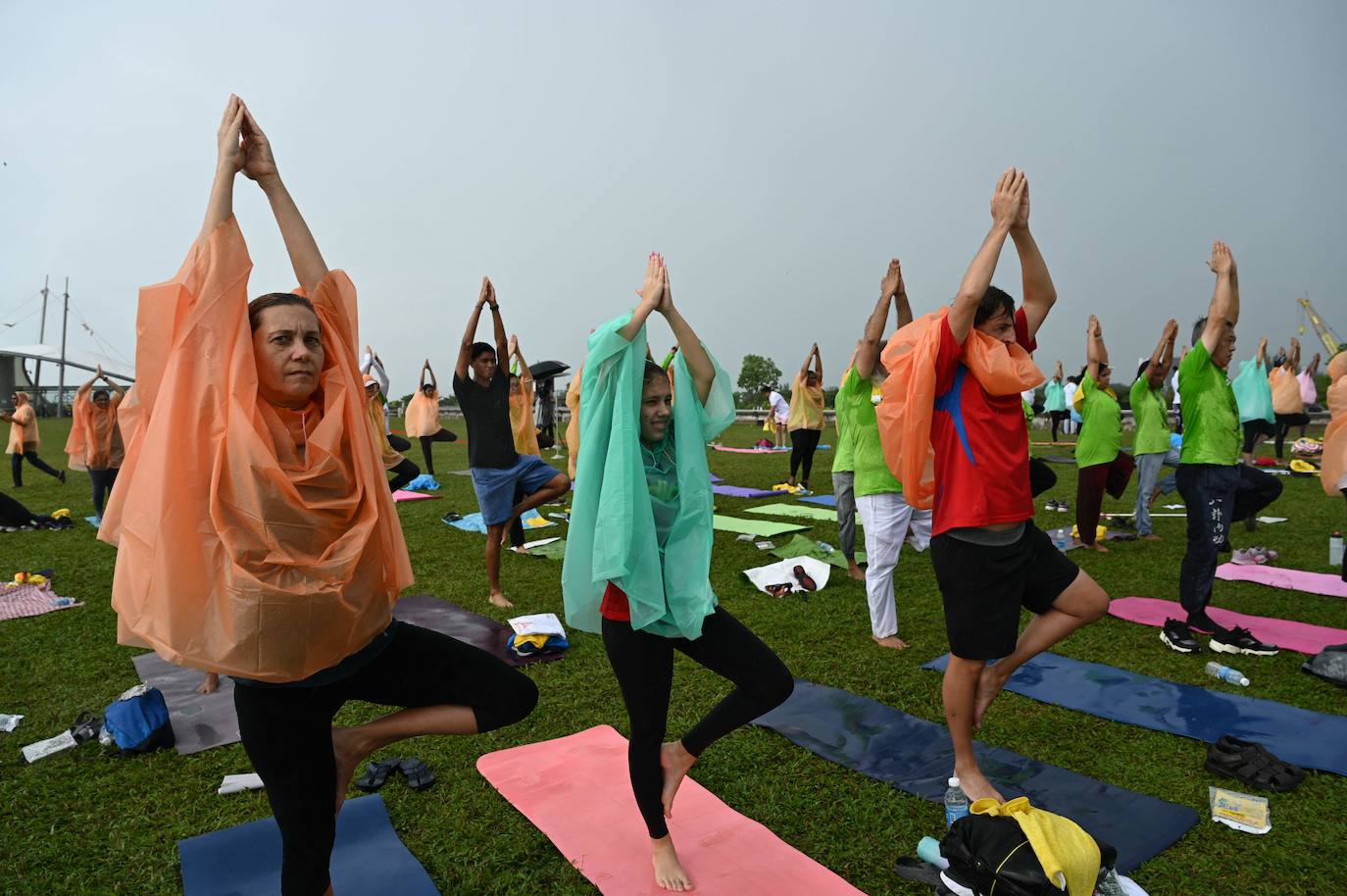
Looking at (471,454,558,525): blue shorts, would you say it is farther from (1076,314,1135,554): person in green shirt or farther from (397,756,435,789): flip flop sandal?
(1076,314,1135,554): person in green shirt

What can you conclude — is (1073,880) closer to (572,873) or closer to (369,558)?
(572,873)

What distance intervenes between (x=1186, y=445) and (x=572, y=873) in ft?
16.0

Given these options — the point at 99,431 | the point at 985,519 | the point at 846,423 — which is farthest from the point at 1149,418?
the point at 99,431

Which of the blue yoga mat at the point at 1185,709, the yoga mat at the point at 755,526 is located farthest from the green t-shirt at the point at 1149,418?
the blue yoga mat at the point at 1185,709

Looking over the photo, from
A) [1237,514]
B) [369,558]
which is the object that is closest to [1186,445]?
[1237,514]

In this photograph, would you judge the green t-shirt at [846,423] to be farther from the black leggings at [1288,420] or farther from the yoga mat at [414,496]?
the black leggings at [1288,420]

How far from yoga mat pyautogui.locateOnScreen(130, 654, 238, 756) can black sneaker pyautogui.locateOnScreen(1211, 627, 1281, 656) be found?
19.8 feet

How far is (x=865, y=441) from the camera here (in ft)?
19.4

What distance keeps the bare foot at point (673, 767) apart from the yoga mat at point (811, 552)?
5252 mm

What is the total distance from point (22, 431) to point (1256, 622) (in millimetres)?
18778

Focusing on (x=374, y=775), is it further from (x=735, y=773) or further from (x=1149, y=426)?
(x=1149, y=426)

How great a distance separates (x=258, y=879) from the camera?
9.52ft

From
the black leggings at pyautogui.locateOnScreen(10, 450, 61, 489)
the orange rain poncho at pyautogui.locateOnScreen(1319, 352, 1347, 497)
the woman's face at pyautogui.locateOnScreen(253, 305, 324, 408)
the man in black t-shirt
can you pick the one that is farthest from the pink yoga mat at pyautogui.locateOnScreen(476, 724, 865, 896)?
the black leggings at pyautogui.locateOnScreen(10, 450, 61, 489)

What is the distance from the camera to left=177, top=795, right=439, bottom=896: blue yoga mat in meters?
2.86
